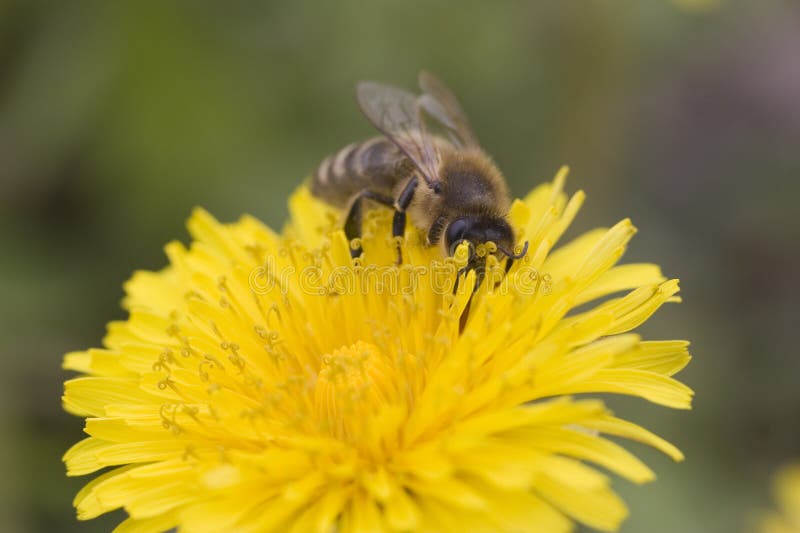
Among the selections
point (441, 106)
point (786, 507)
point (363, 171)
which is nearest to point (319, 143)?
point (441, 106)

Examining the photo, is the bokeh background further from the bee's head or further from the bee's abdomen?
the bee's head

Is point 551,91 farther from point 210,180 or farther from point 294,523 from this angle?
point 294,523

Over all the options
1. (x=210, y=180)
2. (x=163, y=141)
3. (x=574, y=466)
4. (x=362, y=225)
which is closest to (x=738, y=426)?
(x=362, y=225)

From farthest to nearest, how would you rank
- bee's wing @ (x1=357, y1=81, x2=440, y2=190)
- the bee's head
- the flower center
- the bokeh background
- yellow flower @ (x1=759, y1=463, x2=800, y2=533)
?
the bokeh background
yellow flower @ (x1=759, y1=463, x2=800, y2=533)
bee's wing @ (x1=357, y1=81, x2=440, y2=190)
the bee's head
the flower center

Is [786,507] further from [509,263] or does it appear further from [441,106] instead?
[441,106]

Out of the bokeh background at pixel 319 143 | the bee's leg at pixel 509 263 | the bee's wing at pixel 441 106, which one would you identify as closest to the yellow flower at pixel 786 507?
the bokeh background at pixel 319 143

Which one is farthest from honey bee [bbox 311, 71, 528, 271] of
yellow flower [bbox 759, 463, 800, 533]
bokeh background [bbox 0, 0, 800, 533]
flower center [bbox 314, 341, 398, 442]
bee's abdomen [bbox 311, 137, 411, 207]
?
yellow flower [bbox 759, 463, 800, 533]
